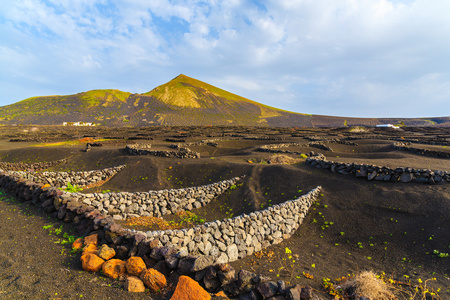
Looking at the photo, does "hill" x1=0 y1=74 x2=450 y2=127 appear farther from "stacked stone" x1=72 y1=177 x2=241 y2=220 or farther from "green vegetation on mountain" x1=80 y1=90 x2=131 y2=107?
"stacked stone" x1=72 y1=177 x2=241 y2=220

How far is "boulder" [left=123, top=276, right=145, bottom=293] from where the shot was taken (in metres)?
5.09

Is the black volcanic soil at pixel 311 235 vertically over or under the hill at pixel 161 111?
under

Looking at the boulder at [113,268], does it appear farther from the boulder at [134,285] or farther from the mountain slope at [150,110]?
the mountain slope at [150,110]

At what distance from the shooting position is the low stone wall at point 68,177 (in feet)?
52.6

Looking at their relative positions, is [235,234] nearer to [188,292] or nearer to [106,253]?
[188,292]

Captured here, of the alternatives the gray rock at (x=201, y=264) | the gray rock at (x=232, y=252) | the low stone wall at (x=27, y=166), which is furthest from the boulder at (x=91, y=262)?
the low stone wall at (x=27, y=166)

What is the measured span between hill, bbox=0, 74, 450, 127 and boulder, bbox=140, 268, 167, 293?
110334 mm

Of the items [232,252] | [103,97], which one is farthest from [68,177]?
[103,97]

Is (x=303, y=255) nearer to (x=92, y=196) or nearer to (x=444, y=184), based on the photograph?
(x=444, y=184)

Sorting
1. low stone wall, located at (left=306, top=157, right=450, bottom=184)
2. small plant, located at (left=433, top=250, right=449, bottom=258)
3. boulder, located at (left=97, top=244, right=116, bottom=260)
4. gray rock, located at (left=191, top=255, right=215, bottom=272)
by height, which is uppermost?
low stone wall, located at (left=306, top=157, right=450, bottom=184)

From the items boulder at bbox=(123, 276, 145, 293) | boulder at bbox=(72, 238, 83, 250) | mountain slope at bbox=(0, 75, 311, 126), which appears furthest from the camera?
mountain slope at bbox=(0, 75, 311, 126)

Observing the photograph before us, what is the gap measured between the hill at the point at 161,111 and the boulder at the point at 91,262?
359 ft

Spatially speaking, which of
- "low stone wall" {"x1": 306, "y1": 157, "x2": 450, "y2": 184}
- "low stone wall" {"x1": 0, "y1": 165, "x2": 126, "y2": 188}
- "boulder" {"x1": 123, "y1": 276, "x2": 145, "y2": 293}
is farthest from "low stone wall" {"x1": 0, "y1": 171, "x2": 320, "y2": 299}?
"low stone wall" {"x1": 0, "y1": 165, "x2": 126, "y2": 188}

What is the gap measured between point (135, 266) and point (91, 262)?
1.16 metres
